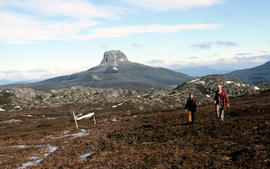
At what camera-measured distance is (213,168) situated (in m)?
17.0

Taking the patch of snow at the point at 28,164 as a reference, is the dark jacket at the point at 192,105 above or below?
above

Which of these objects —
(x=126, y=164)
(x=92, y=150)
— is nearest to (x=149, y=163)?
(x=126, y=164)

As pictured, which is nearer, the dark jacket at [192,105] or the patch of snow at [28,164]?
the patch of snow at [28,164]

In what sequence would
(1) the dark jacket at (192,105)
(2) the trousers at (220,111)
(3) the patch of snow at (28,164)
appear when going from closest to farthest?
(3) the patch of snow at (28,164) → (2) the trousers at (220,111) → (1) the dark jacket at (192,105)

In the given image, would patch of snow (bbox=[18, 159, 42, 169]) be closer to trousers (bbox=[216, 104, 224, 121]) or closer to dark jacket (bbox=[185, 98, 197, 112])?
dark jacket (bbox=[185, 98, 197, 112])

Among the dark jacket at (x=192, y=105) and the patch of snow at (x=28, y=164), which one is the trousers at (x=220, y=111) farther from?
the patch of snow at (x=28, y=164)

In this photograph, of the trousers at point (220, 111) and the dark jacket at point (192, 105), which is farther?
the dark jacket at point (192, 105)

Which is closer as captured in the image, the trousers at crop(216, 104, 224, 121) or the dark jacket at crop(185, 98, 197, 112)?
the trousers at crop(216, 104, 224, 121)

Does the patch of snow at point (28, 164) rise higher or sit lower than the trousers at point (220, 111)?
lower

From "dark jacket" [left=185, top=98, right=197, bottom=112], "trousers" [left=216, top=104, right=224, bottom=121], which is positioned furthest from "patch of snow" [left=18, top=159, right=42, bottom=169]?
"trousers" [left=216, top=104, right=224, bottom=121]

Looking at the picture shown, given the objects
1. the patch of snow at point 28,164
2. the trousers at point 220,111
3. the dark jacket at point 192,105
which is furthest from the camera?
the dark jacket at point 192,105

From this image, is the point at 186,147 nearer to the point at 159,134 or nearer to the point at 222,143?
the point at 222,143

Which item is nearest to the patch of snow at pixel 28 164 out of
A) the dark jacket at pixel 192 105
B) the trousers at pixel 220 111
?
the dark jacket at pixel 192 105

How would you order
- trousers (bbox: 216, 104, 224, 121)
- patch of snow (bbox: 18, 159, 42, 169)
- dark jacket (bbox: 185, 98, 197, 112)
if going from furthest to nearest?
dark jacket (bbox: 185, 98, 197, 112), trousers (bbox: 216, 104, 224, 121), patch of snow (bbox: 18, 159, 42, 169)
